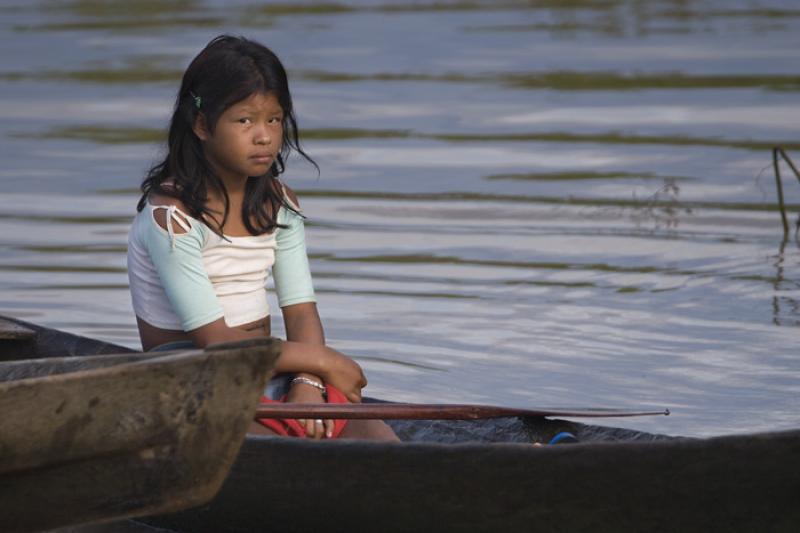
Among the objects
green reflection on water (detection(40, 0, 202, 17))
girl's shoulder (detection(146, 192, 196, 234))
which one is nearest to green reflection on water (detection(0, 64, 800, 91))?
green reflection on water (detection(40, 0, 202, 17))

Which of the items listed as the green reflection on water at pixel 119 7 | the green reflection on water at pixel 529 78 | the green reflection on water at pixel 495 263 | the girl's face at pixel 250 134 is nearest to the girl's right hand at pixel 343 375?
the girl's face at pixel 250 134

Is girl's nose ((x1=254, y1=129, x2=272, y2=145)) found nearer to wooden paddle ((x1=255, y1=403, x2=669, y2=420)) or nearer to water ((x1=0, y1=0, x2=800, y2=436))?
wooden paddle ((x1=255, y1=403, x2=669, y2=420))

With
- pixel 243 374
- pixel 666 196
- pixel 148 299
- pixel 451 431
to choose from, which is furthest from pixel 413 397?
pixel 666 196

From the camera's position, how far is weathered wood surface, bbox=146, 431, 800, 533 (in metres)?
3.62

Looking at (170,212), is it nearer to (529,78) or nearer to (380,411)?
(380,411)

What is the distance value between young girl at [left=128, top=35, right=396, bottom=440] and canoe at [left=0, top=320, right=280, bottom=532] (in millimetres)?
838

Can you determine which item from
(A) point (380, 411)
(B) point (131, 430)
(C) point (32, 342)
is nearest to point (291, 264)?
(A) point (380, 411)

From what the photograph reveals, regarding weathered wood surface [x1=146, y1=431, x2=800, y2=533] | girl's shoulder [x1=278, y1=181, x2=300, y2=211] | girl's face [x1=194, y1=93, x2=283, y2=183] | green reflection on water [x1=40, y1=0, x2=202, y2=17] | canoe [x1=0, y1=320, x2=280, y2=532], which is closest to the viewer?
canoe [x1=0, y1=320, x2=280, y2=532]

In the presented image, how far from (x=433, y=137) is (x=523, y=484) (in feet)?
25.5

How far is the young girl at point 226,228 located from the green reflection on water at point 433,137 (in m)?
6.41

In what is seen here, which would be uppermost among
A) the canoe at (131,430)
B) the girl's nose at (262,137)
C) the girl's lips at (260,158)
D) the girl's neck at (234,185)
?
the girl's nose at (262,137)

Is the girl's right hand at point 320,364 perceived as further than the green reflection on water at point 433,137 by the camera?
No

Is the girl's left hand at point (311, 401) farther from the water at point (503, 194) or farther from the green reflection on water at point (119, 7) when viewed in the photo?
the green reflection on water at point (119, 7)

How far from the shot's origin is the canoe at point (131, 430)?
10.9 ft
